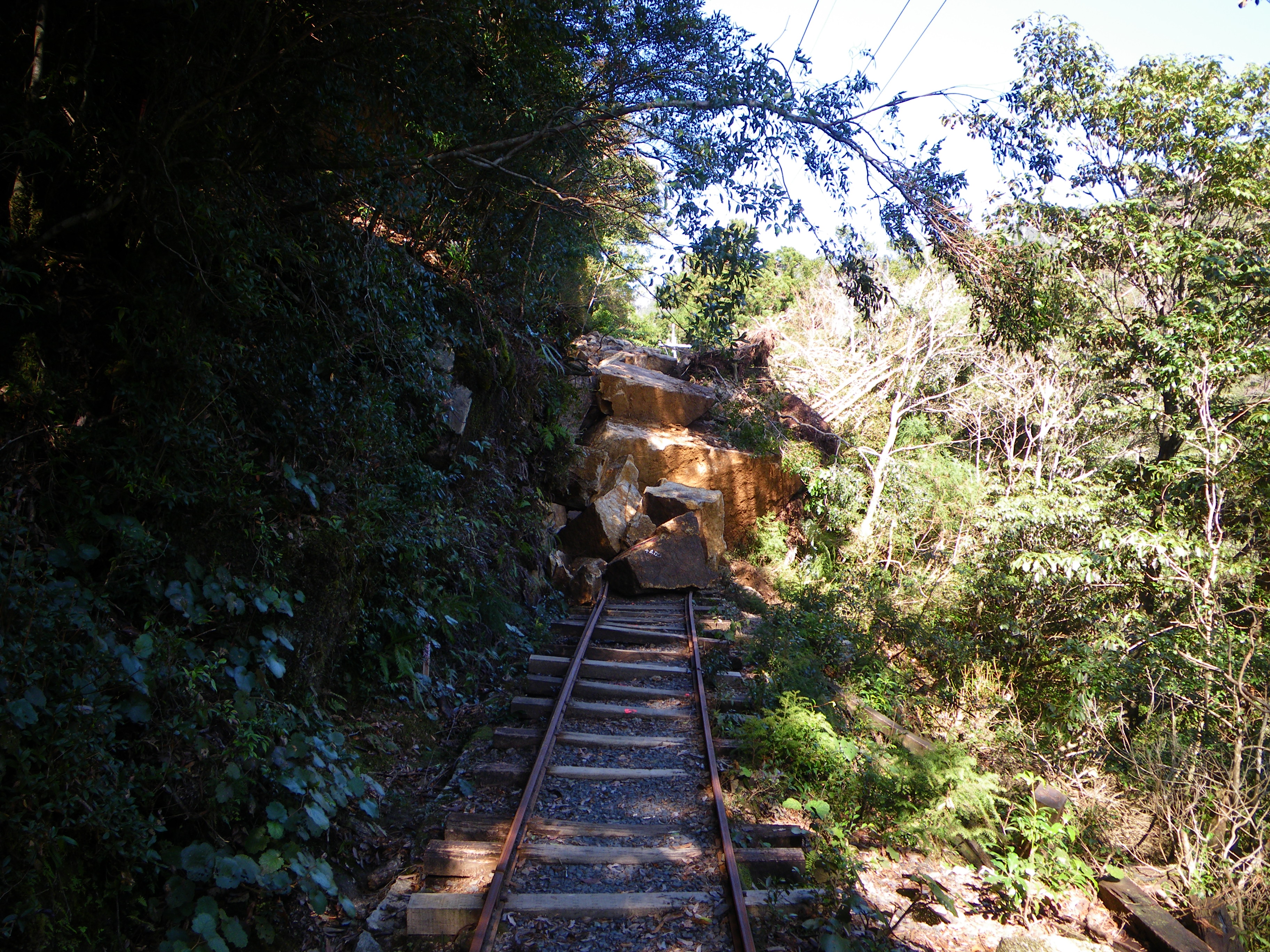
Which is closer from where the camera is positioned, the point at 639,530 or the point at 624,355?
the point at 639,530

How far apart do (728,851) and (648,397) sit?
41.0 ft

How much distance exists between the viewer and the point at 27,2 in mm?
3219

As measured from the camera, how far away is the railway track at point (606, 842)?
3551 mm

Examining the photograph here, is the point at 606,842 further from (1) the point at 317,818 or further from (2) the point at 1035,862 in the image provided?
(2) the point at 1035,862

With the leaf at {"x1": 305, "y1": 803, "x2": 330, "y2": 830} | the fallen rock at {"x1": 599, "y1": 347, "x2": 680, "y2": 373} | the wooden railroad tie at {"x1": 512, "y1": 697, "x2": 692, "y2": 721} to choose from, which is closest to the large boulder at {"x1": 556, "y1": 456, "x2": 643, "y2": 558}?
the wooden railroad tie at {"x1": 512, "y1": 697, "x2": 692, "y2": 721}

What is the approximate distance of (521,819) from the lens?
430 cm

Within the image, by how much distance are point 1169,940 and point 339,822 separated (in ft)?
16.2

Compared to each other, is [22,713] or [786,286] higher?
[786,286]

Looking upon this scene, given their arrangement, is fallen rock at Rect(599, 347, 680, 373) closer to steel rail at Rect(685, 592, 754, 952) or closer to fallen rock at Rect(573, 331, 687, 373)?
fallen rock at Rect(573, 331, 687, 373)

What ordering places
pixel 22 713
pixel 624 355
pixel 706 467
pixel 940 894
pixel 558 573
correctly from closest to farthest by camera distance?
1. pixel 22 713
2. pixel 940 894
3. pixel 558 573
4. pixel 706 467
5. pixel 624 355

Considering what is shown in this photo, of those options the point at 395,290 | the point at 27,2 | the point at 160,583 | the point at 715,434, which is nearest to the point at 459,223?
the point at 395,290

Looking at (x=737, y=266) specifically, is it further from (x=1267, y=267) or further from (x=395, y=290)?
(x=1267, y=267)

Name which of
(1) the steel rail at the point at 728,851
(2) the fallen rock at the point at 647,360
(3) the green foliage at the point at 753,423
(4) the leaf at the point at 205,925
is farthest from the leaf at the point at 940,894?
(2) the fallen rock at the point at 647,360

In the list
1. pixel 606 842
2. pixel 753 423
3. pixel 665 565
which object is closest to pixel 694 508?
pixel 665 565
